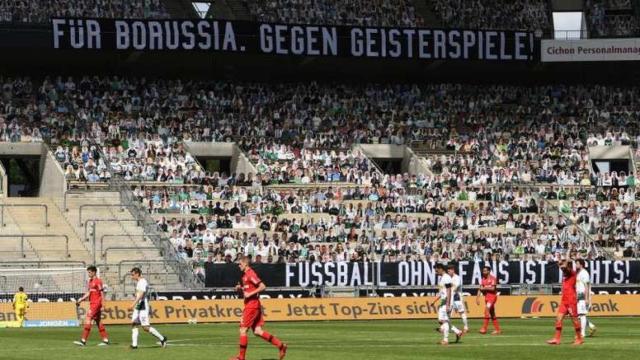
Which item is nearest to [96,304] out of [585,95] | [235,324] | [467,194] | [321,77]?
[235,324]

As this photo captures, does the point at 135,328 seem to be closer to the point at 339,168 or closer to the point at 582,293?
the point at 582,293

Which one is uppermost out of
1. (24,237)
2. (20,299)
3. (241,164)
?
(241,164)

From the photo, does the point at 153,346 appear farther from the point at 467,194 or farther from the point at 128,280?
the point at 467,194

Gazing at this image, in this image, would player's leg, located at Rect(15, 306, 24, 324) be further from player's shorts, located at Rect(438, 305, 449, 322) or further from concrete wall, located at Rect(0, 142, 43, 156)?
player's shorts, located at Rect(438, 305, 449, 322)

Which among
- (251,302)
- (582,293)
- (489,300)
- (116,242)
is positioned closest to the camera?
(251,302)

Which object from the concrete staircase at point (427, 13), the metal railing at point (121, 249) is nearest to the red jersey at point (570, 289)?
the metal railing at point (121, 249)

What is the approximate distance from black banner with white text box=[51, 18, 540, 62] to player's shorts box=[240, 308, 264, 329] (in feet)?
132

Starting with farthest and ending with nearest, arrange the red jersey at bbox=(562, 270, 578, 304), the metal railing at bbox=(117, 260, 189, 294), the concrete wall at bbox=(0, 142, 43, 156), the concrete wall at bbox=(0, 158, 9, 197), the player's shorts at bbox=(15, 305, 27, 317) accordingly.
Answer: the concrete wall at bbox=(0, 142, 43, 156) < the concrete wall at bbox=(0, 158, 9, 197) < the metal railing at bbox=(117, 260, 189, 294) < the player's shorts at bbox=(15, 305, 27, 317) < the red jersey at bbox=(562, 270, 578, 304)

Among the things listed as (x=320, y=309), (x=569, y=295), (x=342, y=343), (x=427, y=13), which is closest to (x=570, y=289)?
(x=569, y=295)

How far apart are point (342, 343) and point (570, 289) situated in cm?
548

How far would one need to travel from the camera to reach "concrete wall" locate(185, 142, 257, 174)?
66062 mm

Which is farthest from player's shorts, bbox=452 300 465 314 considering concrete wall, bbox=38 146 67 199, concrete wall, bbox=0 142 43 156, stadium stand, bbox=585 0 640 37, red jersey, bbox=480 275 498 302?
stadium stand, bbox=585 0 640 37

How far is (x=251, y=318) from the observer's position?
2600 cm

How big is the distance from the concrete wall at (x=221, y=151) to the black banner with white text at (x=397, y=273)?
12.3 meters
